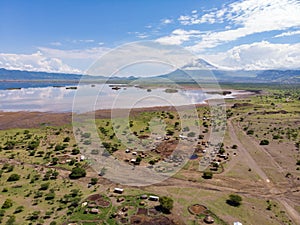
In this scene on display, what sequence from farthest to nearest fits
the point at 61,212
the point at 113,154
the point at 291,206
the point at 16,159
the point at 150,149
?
the point at 150,149
the point at 113,154
the point at 16,159
the point at 291,206
the point at 61,212

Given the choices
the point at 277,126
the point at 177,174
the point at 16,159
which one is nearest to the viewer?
the point at 177,174

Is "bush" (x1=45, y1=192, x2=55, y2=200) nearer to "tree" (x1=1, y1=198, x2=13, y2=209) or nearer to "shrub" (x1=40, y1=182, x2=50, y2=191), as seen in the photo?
"shrub" (x1=40, y1=182, x2=50, y2=191)

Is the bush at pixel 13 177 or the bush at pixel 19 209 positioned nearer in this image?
the bush at pixel 19 209

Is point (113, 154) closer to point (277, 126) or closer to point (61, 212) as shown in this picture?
point (61, 212)

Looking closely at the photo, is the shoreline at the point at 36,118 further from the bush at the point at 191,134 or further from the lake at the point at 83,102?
the bush at the point at 191,134

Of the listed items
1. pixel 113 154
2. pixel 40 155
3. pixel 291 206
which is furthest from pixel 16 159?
pixel 291 206

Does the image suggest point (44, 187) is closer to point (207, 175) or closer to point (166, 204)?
point (166, 204)

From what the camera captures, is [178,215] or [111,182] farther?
[111,182]

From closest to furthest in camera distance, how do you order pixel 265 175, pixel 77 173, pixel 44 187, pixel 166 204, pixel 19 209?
pixel 19 209, pixel 166 204, pixel 44 187, pixel 77 173, pixel 265 175

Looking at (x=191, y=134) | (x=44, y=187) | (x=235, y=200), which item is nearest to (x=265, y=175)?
(x=235, y=200)

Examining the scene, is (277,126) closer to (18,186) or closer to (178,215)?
(178,215)

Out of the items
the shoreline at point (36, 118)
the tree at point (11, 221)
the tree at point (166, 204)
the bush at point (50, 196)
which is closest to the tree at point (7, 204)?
the tree at point (11, 221)
